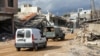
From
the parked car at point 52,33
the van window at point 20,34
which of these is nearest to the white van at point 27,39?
the van window at point 20,34

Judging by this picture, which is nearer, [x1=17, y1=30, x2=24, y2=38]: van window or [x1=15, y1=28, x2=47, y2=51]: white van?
[x1=15, y1=28, x2=47, y2=51]: white van

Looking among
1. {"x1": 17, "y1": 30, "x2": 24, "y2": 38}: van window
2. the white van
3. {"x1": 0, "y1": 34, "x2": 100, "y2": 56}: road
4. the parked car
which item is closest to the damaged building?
the parked car

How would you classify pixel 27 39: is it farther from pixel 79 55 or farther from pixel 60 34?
pixel 60 34

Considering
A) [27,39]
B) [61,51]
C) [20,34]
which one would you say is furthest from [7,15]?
[61,51]

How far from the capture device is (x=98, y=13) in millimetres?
51031

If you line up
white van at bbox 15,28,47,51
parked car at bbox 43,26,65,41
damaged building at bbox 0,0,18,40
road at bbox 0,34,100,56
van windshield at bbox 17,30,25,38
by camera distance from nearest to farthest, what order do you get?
road at bbox 0,34,100,56
white van at bbox 15,28,47,51
van windshield at bbox 17,30,25,38
parked car at bbox 43,26,65,41
damaged building at bbox 0,0,18,40

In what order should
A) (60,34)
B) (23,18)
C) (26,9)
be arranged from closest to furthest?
(60,34), (23,18), (26,9)

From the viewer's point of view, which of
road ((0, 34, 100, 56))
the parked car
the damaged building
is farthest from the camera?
the damaged building

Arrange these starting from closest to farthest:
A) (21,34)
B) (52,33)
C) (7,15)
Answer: (21,34) < (52,33) < (7,15)

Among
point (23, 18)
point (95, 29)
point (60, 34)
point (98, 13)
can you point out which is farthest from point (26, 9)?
point (95, 29)

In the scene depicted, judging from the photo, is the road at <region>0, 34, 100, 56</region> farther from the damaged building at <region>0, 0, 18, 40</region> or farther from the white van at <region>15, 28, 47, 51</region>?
the damaged building at <region>0, 0, 18, 40</region>

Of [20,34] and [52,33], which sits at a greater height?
[20,34]

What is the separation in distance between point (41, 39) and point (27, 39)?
6.69ft

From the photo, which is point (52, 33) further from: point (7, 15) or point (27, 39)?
point (27, 39)
